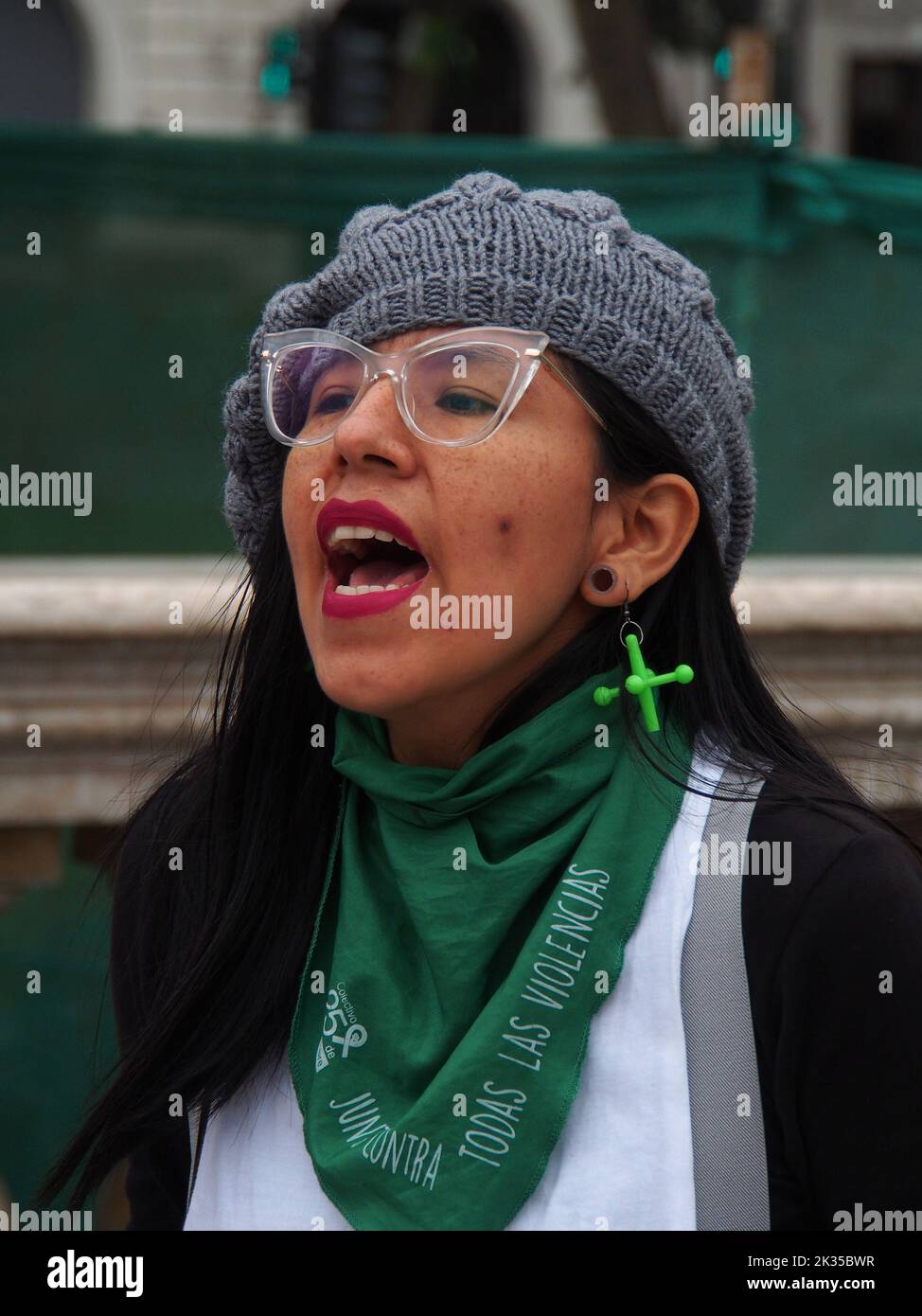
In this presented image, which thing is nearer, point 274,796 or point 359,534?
point 359,534

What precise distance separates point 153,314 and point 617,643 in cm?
261

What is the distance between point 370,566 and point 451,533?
15 cm

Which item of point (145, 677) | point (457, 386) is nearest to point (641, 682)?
point (457, 386)

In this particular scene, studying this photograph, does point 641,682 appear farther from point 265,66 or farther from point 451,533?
point 265,66

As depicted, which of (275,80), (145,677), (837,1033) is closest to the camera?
(837,1033)

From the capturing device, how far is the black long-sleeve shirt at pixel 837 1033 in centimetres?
181

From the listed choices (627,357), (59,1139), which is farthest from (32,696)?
(627,357)

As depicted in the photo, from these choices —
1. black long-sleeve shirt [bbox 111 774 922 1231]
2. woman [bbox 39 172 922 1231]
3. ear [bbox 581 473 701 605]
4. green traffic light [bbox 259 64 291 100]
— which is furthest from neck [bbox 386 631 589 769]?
green traffic light [bbox 259 64 291 100]

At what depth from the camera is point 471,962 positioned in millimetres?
1938

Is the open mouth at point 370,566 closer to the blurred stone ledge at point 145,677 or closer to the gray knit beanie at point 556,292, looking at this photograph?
the gray knit beanie at point 556,292

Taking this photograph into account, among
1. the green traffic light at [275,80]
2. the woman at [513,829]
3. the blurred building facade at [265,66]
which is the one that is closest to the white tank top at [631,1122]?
the woman at [513,829]

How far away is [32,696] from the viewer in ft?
11.8

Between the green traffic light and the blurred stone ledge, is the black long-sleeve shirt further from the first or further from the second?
the green traffic light
